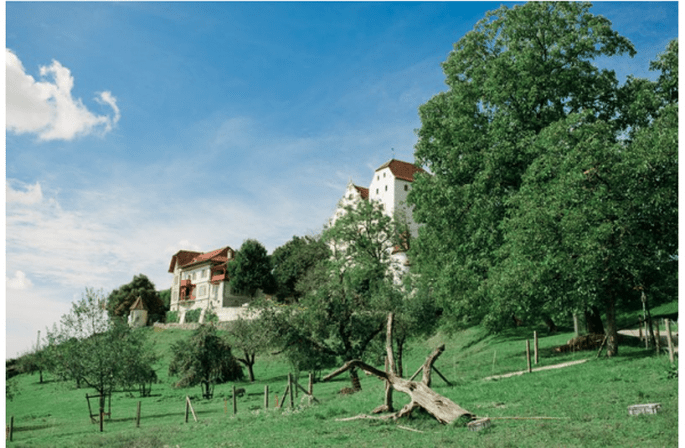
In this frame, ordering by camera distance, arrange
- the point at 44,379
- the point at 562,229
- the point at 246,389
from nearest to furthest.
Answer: the point at 562,229
the point at 246,389
the point at 44,379

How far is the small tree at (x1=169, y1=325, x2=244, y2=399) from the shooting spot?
38500 mm

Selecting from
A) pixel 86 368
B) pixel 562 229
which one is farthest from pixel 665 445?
pixel 86 368

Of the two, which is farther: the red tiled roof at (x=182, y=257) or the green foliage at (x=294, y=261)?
the red tiled roof at (x=182, y=257)

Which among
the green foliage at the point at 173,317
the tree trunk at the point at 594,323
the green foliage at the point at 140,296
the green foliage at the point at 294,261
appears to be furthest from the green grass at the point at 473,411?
the green foliage at the point at 140,296

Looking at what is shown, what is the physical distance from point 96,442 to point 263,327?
935cm

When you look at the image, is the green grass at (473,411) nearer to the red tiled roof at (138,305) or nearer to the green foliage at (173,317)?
the green foliage at (173,317)

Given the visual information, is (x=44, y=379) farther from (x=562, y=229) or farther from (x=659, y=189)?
(x=659, y=189)

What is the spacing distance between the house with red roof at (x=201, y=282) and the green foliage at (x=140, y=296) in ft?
9.64

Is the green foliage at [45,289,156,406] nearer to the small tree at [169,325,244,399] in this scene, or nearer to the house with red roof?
the small tree at [169,325,244,399]

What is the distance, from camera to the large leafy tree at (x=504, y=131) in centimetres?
2477

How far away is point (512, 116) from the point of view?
2717cm

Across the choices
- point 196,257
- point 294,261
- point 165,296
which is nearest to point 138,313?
point 165,296

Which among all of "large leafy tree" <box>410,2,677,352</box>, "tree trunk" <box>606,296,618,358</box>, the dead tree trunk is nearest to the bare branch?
the dead tree trunk

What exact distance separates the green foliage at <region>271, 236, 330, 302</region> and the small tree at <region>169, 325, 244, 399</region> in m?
38.1
